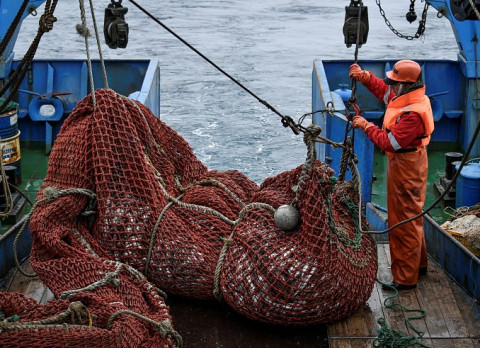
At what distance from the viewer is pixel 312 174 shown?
4547mm

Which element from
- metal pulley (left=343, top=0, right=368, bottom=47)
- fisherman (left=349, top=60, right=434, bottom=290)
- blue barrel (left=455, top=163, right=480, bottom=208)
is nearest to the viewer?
fisherman (left=349, top=60, right=434, bottom=290)

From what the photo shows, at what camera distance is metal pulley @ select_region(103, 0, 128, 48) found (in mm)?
6074

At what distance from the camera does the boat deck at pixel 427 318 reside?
15.0ft

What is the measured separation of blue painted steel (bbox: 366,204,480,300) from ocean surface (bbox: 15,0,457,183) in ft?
Answer: 21.3

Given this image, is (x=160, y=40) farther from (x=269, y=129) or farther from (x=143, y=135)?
(x=143, y=135)

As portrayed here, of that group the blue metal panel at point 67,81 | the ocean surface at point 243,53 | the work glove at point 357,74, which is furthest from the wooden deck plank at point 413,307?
the blue metal panel at point 67,81

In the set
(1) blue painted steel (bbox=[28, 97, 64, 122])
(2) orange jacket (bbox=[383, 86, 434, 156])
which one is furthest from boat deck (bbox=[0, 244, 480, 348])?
(1) blue painted steel (bbox=[28, 97, 64, 122])

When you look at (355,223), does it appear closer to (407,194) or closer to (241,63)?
(407,194)

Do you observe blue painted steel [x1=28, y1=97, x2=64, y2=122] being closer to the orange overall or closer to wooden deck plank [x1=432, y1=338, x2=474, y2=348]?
the orange overall

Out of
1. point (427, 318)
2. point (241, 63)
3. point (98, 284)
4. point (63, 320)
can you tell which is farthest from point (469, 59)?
point (241, 63)

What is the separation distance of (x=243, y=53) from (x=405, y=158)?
16501 millimetres

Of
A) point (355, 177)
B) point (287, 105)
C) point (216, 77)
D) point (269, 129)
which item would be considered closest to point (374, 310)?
point (355, 177)

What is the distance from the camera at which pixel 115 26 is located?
614 centimetres

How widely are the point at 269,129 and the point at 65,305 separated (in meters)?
10.9
